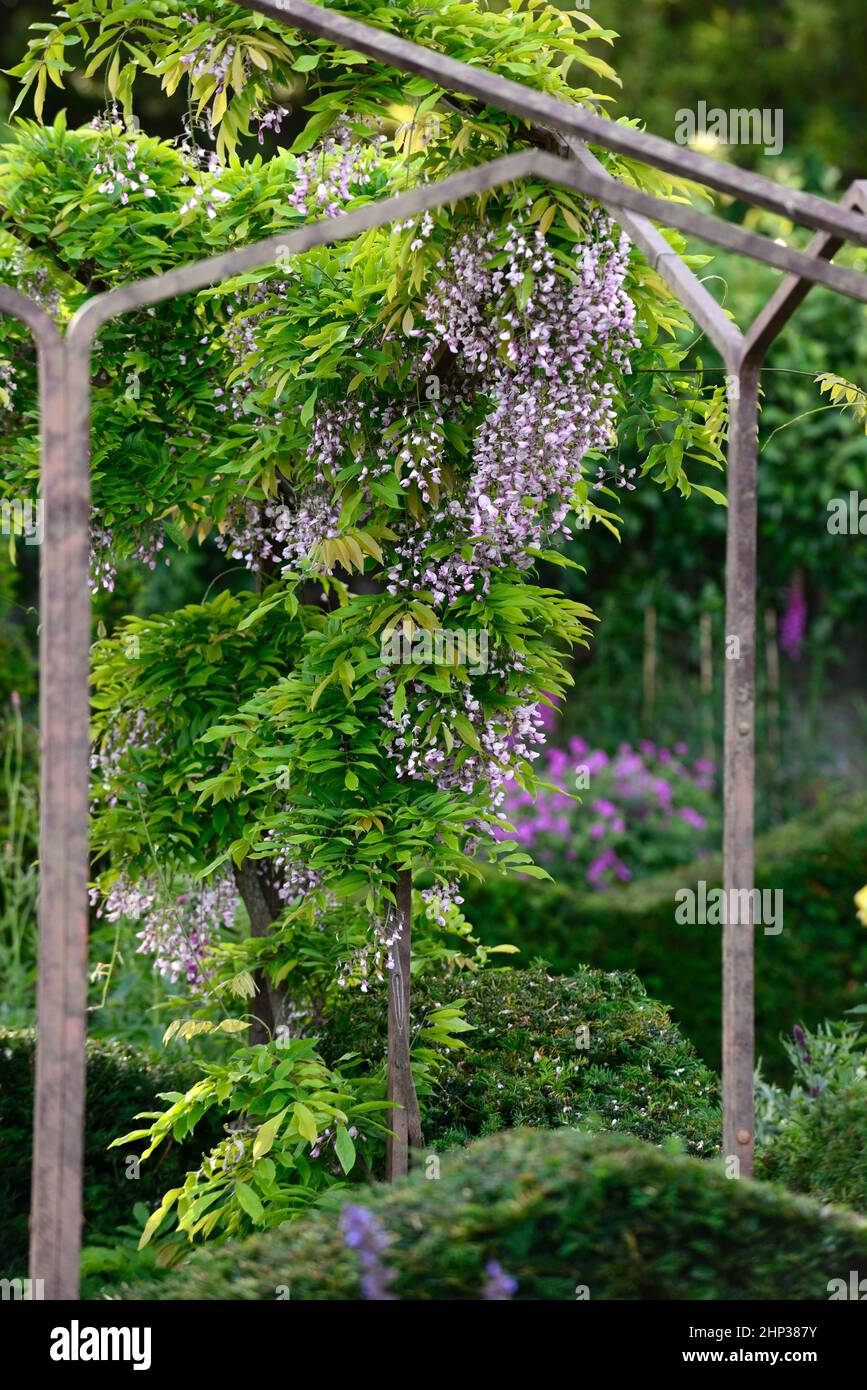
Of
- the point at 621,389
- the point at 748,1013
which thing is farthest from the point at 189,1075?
the point at 621,389

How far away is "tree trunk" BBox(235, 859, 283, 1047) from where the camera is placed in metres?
4.20

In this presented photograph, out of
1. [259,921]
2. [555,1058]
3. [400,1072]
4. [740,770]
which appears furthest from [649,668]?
[740,770]

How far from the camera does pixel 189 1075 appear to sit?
4398mm

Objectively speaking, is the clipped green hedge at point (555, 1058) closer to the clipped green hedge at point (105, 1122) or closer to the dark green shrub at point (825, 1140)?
the dark green shrub at point (825, 1140)

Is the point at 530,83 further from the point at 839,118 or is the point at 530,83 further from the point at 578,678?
the point at 839,118

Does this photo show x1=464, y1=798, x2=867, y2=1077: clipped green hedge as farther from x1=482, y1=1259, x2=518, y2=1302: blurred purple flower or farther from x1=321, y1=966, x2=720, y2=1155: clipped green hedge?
x1=482, y1=1259, x2=518, y2=1302: blurred purple flower

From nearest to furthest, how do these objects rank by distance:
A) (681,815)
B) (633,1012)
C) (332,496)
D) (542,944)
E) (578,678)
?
(332,496) < (633,1012) < (542,944) < (681,815) < (578,678)

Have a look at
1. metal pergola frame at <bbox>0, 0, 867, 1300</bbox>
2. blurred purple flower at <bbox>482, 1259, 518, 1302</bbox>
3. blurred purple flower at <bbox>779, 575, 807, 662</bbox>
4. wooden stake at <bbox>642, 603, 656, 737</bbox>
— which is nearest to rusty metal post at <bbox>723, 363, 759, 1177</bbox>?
metal pergola frame at <bbox>0, 0, 867, 1300</bbox>

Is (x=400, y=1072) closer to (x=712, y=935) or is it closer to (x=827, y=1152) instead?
(x=827, y=1152)

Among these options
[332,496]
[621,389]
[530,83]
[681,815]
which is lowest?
[681,815]

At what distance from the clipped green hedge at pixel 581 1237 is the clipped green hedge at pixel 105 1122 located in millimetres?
1626

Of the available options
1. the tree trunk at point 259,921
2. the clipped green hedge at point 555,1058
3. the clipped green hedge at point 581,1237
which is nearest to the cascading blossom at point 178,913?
the tree trunk at point 259,921
